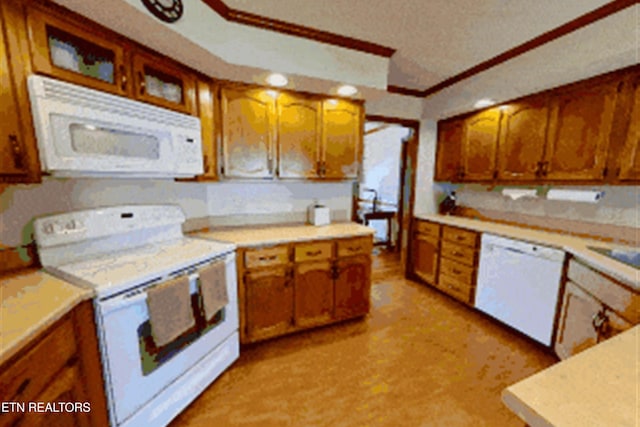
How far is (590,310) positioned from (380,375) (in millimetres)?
1390

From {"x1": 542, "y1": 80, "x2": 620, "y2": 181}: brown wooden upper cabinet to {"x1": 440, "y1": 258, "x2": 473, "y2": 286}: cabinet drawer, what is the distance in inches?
44.8

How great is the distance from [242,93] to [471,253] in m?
2.67

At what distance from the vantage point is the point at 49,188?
1.42m

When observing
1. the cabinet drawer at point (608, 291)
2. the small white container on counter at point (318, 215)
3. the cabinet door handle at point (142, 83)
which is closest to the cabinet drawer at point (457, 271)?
the cabinet drawer at point (608, 291)

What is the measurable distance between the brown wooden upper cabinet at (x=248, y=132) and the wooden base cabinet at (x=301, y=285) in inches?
27.5

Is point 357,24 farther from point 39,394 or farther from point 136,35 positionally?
point 39,394

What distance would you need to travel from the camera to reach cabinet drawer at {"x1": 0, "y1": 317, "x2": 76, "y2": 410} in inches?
29.5

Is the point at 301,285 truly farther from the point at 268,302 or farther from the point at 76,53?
the point at 76,53

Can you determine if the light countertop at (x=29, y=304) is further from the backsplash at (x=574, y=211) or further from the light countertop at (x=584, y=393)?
the backsplash at (x=574, y=211)

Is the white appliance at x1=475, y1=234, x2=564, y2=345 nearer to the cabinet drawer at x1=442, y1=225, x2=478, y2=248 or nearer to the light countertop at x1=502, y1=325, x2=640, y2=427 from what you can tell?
the cabinet drawer at x1=442, y1=225, x2=478, y2=248

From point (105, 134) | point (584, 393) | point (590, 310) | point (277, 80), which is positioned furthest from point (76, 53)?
point (590, 310)

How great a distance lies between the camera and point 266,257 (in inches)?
79.1

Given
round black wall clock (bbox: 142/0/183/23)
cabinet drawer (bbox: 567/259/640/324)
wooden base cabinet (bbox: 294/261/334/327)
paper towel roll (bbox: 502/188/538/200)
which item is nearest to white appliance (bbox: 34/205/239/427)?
wooden base cabinet (bbox: 294/261/334/327)

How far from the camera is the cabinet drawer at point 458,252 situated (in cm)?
265
